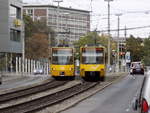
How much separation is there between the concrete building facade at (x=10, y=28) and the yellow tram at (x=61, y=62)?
33.0 m

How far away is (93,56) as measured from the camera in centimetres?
4338

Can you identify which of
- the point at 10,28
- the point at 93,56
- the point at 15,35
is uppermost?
the point at 10,28

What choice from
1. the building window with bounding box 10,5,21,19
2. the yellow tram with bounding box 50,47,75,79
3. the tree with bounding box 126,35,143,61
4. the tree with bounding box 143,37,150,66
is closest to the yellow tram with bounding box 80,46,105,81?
the yellow tram with bounding box 50,47,75,79

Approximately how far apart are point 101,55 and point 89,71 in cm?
173

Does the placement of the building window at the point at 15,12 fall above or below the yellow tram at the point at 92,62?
above

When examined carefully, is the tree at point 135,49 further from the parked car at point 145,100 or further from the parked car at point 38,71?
the parked car at point 145,100

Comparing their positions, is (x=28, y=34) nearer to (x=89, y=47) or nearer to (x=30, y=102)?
(x=89, y=47)

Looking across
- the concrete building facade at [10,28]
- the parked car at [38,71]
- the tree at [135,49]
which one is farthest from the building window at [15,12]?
the tree at [135,49]

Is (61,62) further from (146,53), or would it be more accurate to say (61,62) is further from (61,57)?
(146,53)

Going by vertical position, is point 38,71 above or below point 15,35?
below

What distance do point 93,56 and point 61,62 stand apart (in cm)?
335

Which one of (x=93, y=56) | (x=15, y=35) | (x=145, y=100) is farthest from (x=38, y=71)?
(x=145, y=100)

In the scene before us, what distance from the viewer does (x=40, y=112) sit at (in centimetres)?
1980

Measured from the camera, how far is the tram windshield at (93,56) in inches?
1701
